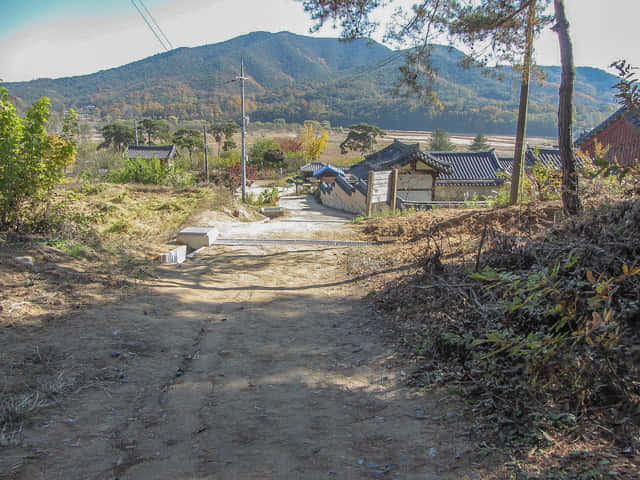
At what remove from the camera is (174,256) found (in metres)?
7.42

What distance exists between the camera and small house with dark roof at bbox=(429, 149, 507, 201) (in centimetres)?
2389

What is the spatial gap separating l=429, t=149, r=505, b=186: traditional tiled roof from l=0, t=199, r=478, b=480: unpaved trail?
2034 cm

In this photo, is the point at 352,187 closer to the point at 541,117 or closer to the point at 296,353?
the point at 296,353

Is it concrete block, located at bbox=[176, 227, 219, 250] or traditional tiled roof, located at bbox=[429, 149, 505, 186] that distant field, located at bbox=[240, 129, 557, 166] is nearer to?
→ traditional tiled roof, located at bbox=[429, 149, 505, 186]

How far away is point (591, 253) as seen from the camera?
2.90m

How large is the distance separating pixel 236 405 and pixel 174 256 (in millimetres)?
5171

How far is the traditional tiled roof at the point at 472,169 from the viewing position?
24.2m

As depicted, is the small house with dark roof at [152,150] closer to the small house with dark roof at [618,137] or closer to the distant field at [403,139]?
the small house with dark roof at [618,137]

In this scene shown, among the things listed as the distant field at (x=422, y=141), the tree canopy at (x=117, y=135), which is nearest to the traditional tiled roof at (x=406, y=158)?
the distant field at (x=422, y=141)

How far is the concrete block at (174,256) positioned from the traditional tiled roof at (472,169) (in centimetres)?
1806

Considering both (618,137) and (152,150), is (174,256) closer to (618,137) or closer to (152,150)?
(618,137)

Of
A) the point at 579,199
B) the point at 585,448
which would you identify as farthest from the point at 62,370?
the point at 579,199

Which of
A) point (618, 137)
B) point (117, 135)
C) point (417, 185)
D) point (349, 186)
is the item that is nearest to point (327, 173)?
point (349, 186)

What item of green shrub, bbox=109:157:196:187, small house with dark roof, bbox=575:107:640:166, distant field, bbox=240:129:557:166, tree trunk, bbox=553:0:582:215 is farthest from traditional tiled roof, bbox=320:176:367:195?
distant field, bbox=240:129:557:166
